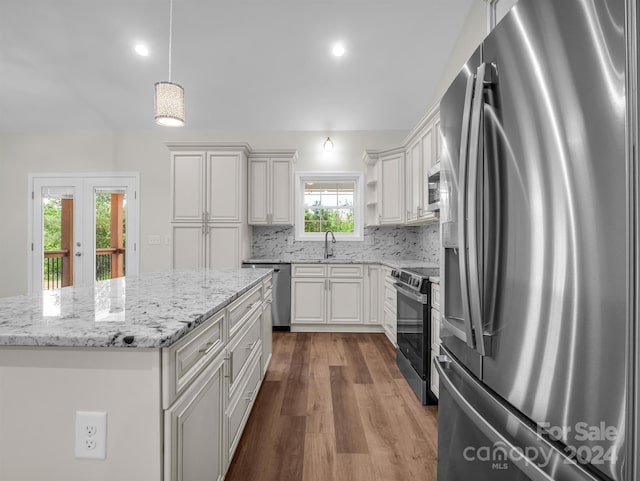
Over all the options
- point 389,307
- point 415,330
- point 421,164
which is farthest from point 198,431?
point 421,164

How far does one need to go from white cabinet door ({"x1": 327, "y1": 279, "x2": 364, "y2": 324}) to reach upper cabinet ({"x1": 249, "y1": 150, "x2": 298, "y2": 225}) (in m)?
1.12

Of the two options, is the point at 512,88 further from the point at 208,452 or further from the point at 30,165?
the point at 30,165

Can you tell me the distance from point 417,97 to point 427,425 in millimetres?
3964

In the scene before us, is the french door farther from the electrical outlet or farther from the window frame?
the electrical outlet

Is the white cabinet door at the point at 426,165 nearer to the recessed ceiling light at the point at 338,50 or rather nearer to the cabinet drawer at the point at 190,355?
the recessed ceiling light at the point at 338,50

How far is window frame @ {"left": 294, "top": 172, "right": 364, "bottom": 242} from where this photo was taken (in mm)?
4855

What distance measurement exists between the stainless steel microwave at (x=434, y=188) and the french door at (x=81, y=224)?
4.48m

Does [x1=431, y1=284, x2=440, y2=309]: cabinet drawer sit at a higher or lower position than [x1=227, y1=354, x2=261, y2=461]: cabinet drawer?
higher

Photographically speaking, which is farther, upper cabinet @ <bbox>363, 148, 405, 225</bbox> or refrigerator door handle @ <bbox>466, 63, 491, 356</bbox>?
upper cabinet @ <bbox>363, 148, 405, 225</bbox>

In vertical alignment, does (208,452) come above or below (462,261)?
below

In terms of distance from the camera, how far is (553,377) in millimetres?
664

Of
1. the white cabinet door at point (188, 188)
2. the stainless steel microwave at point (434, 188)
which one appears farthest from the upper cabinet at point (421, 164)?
the white cabinet door at point (188, 188)

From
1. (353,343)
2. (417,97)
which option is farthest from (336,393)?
(417,97)

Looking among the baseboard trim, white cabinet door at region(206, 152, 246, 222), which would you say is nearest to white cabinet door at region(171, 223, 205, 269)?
white cabinet door at region(206, 152, 246, 222)
